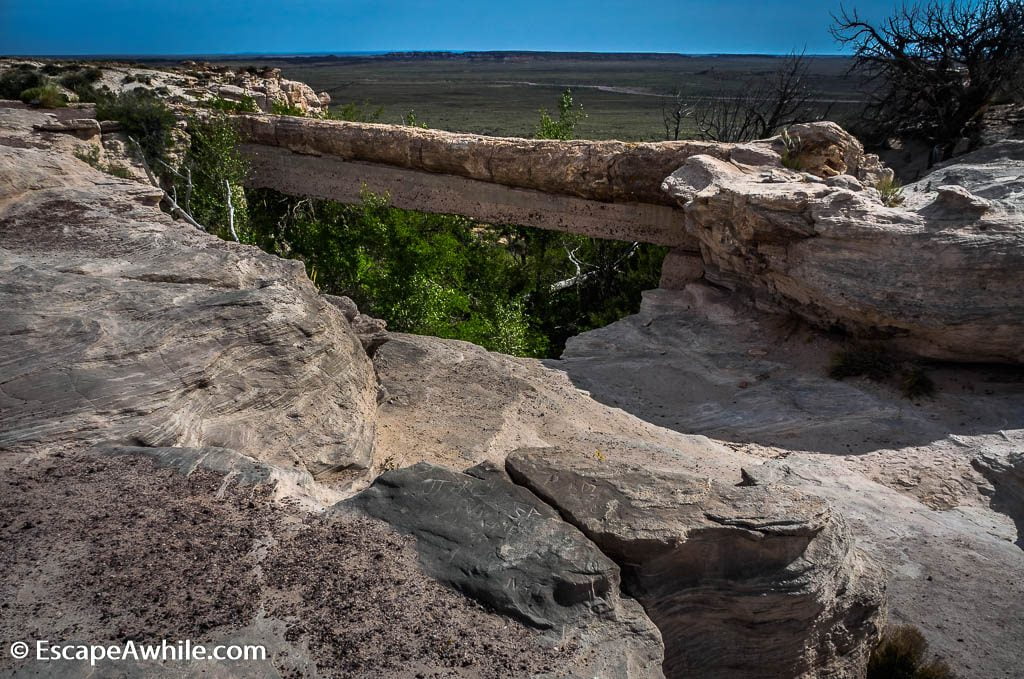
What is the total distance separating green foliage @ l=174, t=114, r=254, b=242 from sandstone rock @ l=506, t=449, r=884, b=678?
773 centimetres

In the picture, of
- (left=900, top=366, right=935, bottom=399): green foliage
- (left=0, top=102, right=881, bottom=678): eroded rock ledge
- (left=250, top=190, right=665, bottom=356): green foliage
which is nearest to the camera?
(left=0, top=102, right=881, bottom=678): eroded rock ledge

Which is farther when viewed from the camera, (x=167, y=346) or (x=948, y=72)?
(x=948, y=72)

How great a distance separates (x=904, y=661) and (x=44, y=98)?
11.0 m

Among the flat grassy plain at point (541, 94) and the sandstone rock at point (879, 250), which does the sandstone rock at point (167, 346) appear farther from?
the flat grassy plain at point (541, 94)

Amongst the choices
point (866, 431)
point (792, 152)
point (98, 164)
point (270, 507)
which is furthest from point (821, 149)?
point (98, 164)

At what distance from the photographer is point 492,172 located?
8.53 m

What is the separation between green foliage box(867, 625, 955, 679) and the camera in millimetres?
3574

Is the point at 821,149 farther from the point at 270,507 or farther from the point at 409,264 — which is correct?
the point at 270,507

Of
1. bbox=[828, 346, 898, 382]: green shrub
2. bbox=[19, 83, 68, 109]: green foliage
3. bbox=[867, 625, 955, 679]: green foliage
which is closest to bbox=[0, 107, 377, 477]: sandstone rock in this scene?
bbox=[867, 625, 955, 679]: green foliage

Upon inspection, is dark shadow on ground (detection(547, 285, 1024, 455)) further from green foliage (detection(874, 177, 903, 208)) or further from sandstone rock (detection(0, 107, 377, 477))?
sandstone rock (detection(0, 107, 377, 477))

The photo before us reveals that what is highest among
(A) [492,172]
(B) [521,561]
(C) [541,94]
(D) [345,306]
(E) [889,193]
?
(C) [541,94]

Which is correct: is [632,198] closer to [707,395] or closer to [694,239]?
[694,239]

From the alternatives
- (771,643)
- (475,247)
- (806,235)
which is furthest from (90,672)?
(475,247)

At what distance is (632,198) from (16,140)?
6612 mm
